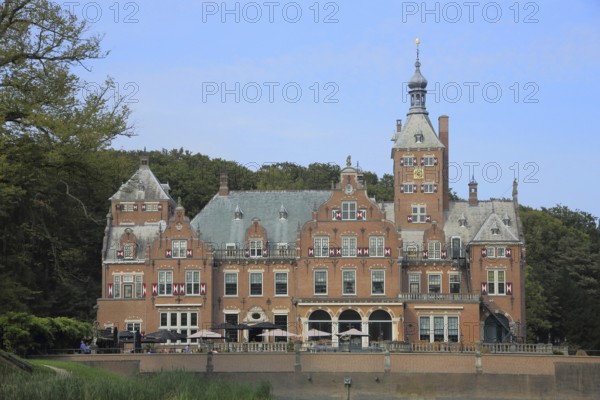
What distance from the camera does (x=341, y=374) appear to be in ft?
190

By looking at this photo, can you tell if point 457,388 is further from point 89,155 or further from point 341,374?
point 89,155

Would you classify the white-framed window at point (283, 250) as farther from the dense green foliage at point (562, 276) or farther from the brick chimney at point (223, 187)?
the dense green foliage at point (562, 276)

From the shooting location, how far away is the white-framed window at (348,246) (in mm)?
69125

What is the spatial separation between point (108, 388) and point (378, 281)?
3901cm

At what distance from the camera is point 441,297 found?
67.5 meters

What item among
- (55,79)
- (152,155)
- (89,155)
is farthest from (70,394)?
(152,155)

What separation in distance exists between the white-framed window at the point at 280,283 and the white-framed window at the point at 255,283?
100cm

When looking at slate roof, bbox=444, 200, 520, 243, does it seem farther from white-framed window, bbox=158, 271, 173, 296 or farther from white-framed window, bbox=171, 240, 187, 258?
white-framed window, bbox=158, 271, 173, 296

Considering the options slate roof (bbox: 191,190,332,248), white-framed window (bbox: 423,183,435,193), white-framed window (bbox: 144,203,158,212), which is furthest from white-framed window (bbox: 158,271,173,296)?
white-framed window (bbox: 423,183,435,193)

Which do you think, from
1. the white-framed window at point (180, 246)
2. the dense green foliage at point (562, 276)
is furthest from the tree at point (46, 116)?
the dense green foliage at point (562, 276)

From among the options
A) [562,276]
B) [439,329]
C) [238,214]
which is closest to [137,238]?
[238,214]

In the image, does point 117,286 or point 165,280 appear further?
point 117,286

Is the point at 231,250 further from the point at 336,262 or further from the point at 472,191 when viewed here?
the point at 472,191

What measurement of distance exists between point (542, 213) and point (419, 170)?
27.9 m
